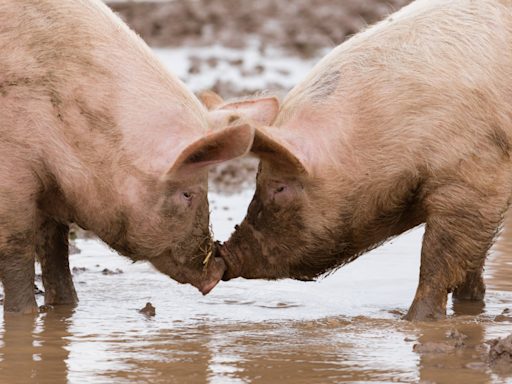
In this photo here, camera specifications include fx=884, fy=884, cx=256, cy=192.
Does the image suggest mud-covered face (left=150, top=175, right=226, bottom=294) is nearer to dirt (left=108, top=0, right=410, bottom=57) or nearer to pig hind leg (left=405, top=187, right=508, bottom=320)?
pig hind leg (left=405, top=187, right=508, bottom=320)

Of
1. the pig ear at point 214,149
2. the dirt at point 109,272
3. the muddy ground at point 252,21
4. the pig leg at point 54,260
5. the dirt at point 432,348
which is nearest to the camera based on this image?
the dirt at point 432,348

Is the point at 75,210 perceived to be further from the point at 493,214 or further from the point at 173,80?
the point at 493,214

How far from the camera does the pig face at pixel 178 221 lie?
542 cm

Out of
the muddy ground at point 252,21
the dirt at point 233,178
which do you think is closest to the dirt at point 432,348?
the dirt at point 233,178

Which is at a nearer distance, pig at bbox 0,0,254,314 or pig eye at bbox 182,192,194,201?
pig at bbox 0,0,254,314

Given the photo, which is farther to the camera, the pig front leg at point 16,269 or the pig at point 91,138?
the pig front leg at point 16,269

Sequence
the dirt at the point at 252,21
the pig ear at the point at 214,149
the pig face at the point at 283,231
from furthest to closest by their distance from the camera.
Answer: the dirt at the point at 252,21, the pig face at the point at 283,231, the pig ear at the point at 214,149

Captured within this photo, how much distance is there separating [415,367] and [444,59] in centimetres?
223

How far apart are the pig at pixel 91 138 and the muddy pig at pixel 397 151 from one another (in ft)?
1.67

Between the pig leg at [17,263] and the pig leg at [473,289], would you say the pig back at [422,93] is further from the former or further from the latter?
the pig leg at [17,263]

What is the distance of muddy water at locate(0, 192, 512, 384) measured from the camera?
4.18 meters

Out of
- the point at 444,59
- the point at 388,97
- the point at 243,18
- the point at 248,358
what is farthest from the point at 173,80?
the point at 243,18

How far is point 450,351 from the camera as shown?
4.45 metres

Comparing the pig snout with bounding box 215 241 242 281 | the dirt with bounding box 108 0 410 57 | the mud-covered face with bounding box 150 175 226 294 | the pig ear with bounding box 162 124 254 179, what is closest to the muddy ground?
the dirt with bounding box 108 0 410 57
